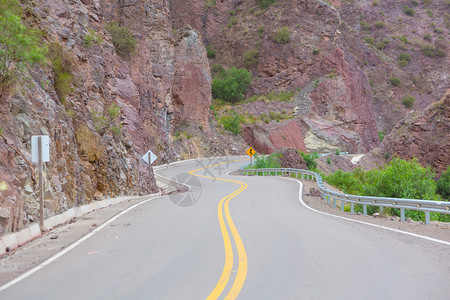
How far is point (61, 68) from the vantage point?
19656 millimetres

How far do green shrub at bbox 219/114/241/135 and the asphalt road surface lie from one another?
5565 cm

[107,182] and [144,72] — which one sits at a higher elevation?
[144,72]

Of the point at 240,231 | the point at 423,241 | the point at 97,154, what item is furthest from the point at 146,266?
the point at 97,154

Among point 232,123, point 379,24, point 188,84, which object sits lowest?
point 232,123

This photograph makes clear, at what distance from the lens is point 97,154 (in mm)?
19453

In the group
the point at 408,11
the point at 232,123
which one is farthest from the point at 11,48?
the point at 408,11

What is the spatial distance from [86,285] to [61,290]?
34 cm

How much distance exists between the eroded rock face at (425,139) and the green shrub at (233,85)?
130 ft

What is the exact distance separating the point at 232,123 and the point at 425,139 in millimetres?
35825

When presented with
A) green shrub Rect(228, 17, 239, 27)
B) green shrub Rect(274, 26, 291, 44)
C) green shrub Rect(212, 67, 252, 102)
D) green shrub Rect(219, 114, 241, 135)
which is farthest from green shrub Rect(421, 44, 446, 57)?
green shrub Rect(219, 114, 241, 135)

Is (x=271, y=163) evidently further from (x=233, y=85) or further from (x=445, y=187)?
(x=233, y=85)

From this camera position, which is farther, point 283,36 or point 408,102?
point 408,102

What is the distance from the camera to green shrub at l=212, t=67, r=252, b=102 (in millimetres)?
76625

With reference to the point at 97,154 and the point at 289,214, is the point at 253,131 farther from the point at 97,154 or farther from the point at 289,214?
the point at 289,214
